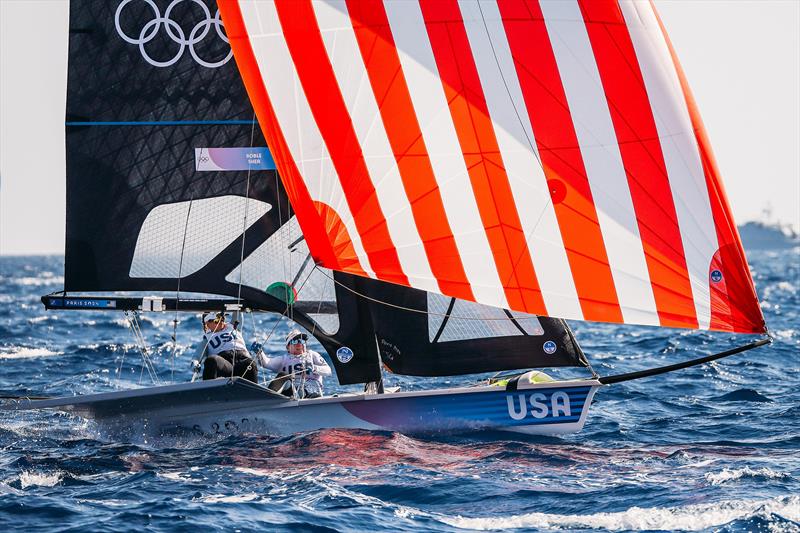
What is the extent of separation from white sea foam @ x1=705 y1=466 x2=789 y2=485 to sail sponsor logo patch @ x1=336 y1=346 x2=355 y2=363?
154 inches

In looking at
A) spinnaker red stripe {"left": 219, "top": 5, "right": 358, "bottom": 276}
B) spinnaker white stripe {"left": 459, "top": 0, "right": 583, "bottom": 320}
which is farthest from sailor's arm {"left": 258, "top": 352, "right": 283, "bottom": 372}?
spinnaker white stripe {"left": 459, "top": 0, "right": 583, "bottom": 320}

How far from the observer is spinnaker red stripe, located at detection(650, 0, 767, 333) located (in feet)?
33.0

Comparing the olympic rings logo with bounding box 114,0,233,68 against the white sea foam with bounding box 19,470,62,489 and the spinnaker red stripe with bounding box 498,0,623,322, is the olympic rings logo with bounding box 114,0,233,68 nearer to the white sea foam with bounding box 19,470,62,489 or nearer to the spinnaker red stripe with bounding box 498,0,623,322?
the spinnaker red stripe with bounding box 498,0,623,322

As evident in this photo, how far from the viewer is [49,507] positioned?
8414 millimetres

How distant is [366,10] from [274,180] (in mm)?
2174

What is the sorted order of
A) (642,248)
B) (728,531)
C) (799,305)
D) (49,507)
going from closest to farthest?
(728,531) < (49,507) < (642,248) < (799,305)

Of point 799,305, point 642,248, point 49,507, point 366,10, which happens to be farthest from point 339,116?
point 799,305

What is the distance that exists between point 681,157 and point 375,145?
9.39 ft

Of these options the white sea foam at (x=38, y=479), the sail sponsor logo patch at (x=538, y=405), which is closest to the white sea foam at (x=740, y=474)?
the sail sponsor logo patch at (x=538, y=405)

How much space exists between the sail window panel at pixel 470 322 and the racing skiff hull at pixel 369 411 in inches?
28.4

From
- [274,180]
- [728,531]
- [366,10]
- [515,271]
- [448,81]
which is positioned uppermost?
[366,10]

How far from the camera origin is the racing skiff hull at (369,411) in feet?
35.5

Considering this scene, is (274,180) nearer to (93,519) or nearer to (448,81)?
(448,81)

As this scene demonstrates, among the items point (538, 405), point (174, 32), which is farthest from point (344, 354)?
point (174, 32)
